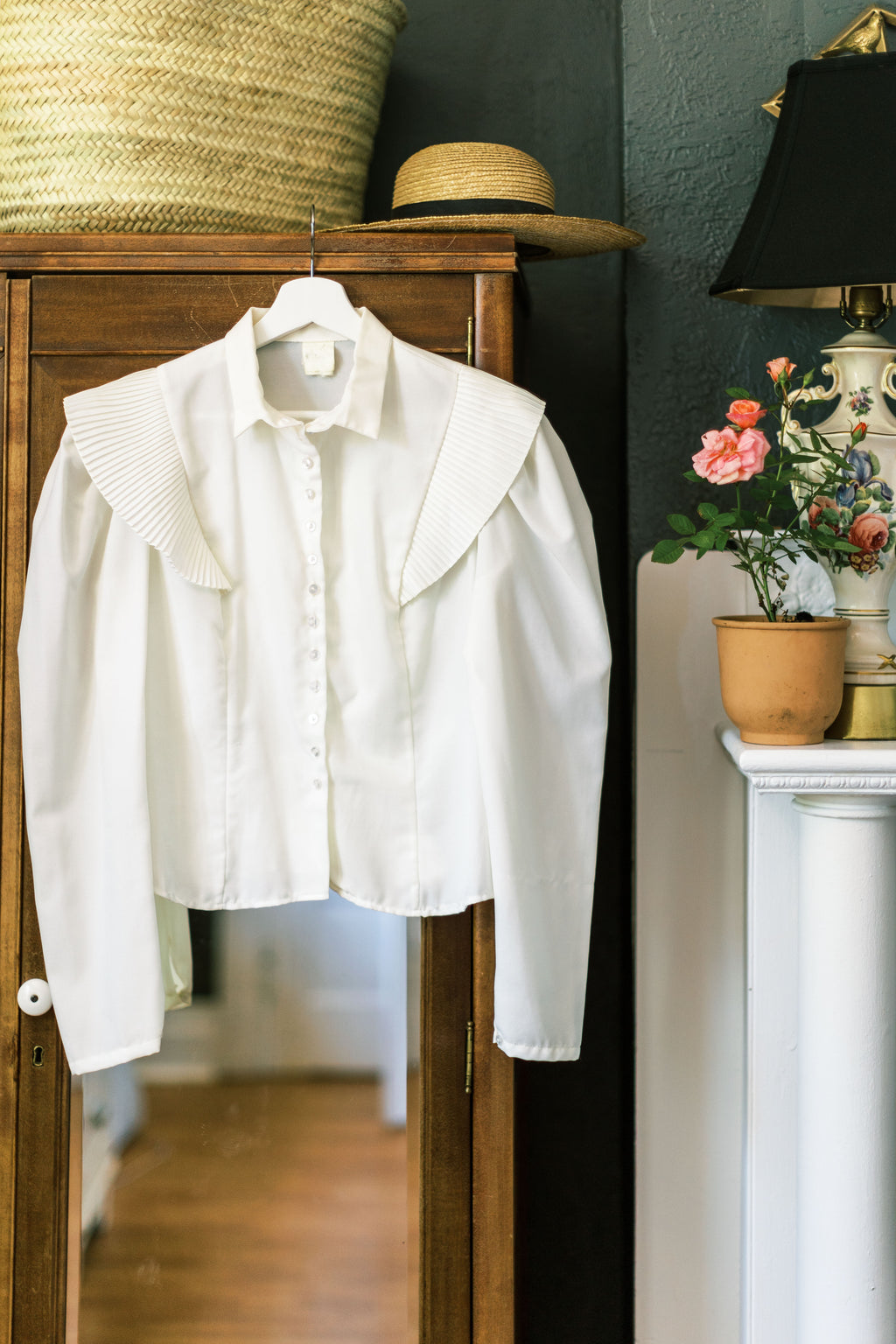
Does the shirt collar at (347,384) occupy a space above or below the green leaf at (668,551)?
above

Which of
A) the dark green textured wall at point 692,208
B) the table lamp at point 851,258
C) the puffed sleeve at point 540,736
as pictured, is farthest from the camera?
the dark green textured wall at point 692,208

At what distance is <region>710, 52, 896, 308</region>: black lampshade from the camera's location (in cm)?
131

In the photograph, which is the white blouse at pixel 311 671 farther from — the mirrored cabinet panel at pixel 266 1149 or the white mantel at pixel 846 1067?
the white mantel at pixel 846 1067

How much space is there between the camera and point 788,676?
1.28 metres

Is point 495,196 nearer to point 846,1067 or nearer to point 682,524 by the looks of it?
point 682,524

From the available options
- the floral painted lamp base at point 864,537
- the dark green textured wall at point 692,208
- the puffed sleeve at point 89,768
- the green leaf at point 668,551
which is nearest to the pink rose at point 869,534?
the floral painted lamp base at point 864,537

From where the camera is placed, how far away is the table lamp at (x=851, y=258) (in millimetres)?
1325

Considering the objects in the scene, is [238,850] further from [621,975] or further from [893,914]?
[893,914]

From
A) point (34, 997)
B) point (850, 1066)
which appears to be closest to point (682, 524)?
point (850, 1066)

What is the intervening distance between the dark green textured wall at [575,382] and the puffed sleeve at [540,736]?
475mm

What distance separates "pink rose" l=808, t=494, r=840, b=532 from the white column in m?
0.34

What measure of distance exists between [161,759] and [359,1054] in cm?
42

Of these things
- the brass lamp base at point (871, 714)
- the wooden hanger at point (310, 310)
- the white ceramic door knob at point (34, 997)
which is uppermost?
the wooden hanger at point (310, 310)

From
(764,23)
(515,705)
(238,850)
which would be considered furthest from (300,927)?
(764,23)
